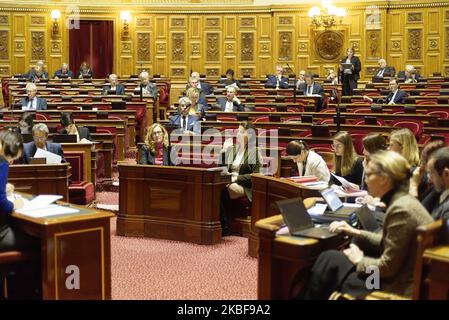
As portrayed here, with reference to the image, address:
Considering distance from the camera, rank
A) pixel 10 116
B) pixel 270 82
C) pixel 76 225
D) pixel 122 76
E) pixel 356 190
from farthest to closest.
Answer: pixel 122 76 → pixel 270 82 → pixel 10 116 → pixel 356 190 → pixel 76 225

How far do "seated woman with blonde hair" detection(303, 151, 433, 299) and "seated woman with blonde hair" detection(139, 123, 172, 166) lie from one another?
392 centimetres

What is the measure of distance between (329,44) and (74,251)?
1581 centimetres

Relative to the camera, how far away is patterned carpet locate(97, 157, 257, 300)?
5.07 meters

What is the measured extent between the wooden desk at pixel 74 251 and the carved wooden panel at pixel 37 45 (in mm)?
16514

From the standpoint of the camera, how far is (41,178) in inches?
267

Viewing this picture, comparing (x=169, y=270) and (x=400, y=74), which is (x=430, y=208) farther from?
(x=400, y=74)

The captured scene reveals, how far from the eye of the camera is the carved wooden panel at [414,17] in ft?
59.6

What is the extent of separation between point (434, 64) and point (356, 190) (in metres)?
14.0

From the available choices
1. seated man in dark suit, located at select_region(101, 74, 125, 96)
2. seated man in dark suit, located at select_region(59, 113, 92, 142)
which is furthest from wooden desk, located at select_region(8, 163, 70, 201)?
seated man in dark suit, located at select_region(101, 74, 125, 96)

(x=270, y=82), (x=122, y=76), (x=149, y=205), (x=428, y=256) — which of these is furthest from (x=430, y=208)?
(x=122, y=76)

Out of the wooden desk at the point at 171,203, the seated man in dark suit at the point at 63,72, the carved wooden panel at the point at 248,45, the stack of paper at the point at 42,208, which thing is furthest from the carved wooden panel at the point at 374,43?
the stack of paper at the point at 42,208

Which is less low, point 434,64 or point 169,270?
point 434,64

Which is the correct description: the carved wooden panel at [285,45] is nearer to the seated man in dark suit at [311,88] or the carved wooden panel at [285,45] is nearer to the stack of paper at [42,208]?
the seated man in dark suit at [311,88]

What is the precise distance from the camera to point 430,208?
4.02m
